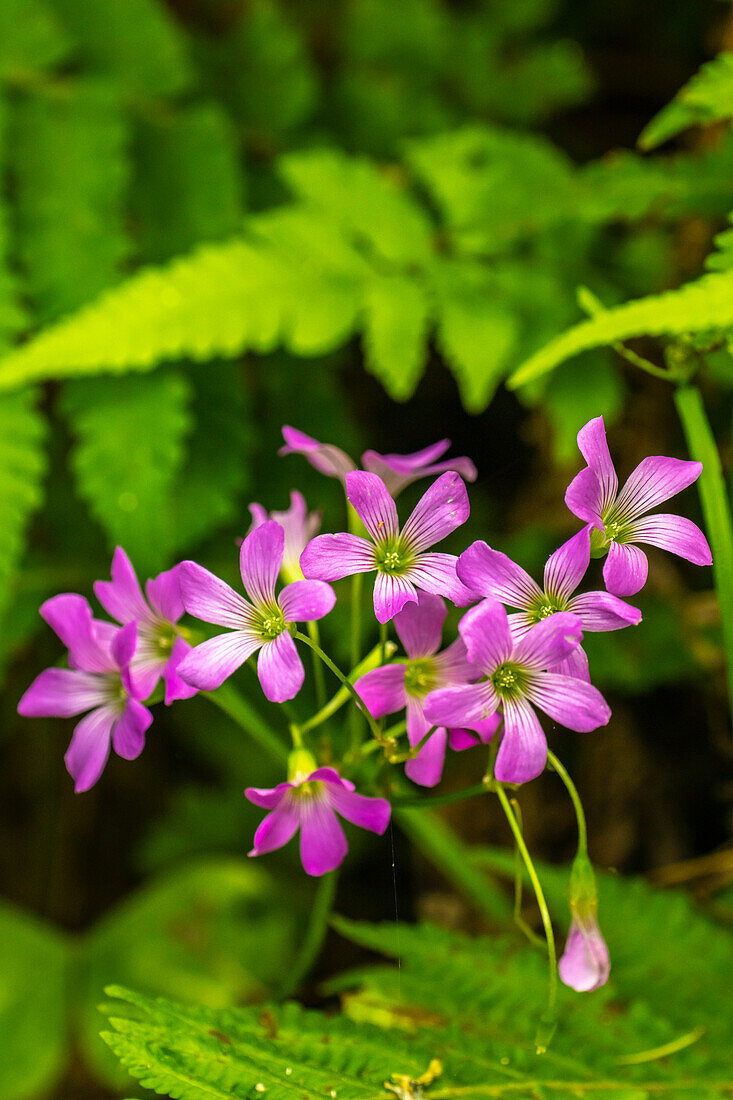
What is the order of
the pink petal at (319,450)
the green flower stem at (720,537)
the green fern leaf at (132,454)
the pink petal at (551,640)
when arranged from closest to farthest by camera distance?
the pink petal at (551,640) → the green flower stem at (720,537) → the pink petal at (319,450) → the green fern leaf at (132,454)

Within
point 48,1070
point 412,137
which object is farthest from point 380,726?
point 412,137

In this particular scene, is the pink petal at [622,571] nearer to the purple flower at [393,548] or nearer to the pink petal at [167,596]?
the purple flower at [393,548]

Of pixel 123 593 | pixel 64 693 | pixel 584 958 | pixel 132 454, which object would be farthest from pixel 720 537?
pixel 132 454

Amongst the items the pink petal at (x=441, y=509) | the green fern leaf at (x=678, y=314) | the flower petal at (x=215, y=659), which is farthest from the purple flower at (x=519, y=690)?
→ the green fern leaf at (x=678, y=314)

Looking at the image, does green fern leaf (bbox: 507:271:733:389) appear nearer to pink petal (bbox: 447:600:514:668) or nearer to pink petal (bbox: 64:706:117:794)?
pink petal (bbox: 447:600:514:668)

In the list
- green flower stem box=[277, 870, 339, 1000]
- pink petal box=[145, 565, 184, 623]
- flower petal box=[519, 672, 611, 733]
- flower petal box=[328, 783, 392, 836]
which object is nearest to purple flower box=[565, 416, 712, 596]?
flower petal box=[519, 672, 611, 733]

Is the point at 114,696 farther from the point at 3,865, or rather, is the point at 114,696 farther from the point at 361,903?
the point at 3,865
